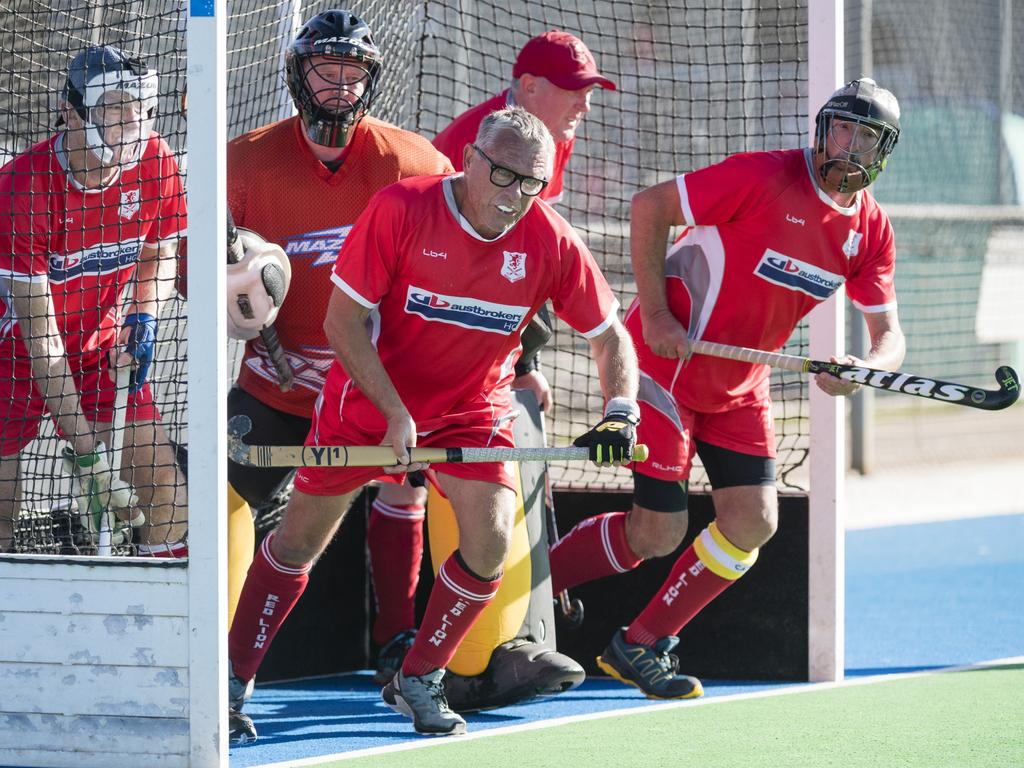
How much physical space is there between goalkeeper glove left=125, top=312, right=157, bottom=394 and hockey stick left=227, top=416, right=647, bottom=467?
464 mm

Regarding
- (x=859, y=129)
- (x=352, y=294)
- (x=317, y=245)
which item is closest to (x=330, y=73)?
(x=317, y=245)

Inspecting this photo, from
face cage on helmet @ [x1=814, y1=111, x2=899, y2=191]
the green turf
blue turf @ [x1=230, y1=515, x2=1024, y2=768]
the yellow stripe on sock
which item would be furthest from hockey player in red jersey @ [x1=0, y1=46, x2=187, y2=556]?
face cage on helmet @ [x1=814, y1=111, x2=899, y2=191]

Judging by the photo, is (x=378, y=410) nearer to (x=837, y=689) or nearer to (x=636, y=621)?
(x=636, y=621)

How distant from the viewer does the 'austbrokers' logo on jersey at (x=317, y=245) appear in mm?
4207

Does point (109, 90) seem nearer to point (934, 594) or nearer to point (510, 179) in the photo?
point (510, 179)

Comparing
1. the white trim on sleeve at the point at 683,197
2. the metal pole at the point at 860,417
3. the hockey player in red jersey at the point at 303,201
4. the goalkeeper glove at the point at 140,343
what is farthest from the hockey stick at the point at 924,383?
the metal pole at the point at 860,417

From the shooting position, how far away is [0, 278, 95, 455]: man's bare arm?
3938 millimetres

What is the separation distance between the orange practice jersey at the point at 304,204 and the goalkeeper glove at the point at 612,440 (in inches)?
35.6

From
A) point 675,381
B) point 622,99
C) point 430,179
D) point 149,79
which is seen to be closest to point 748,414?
point 675,381

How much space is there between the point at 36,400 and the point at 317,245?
89 centimetres

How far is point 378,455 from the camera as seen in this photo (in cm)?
365

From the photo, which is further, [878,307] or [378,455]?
[878,307]

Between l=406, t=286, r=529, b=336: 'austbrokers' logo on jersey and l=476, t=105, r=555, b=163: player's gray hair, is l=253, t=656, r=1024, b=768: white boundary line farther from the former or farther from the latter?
l=476, t=105, r=555, b=163: player's gray hair

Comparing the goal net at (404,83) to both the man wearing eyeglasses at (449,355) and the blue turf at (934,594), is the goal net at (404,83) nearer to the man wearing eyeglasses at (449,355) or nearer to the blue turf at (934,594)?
the man wearing eyeglasses at (449,355)
